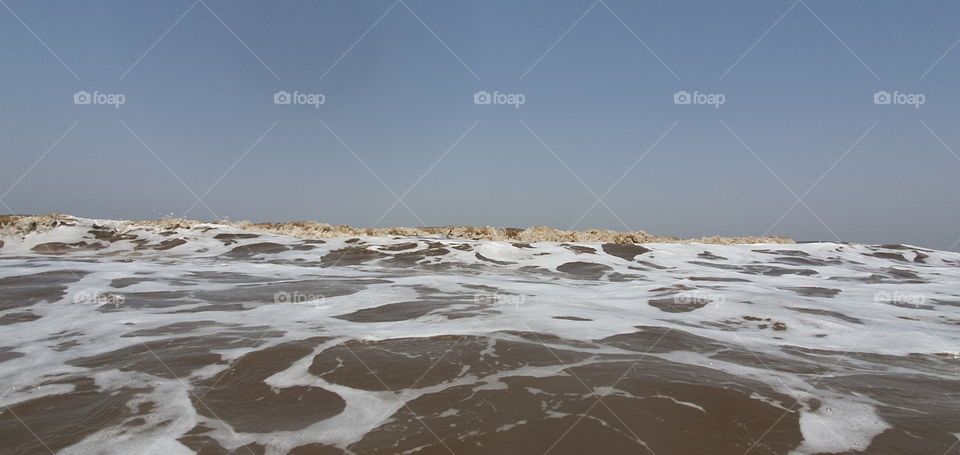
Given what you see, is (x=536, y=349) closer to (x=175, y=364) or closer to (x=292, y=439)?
(x=292, y=439)

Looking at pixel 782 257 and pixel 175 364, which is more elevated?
pixel 175 364

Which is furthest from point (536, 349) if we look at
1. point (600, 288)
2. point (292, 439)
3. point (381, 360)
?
point (600, 288)

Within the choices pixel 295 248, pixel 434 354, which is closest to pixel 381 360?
pixel 434 354

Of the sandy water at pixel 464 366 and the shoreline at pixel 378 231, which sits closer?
the sandy water at pixel 464 366

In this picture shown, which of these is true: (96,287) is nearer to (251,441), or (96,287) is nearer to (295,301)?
(295,301)

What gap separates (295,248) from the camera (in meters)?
12.4

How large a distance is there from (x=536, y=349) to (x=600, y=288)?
4.30 meters

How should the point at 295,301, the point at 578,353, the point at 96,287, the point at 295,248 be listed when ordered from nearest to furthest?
the point at 578,353
the point at 295,301
the point at 96,287
the point at 295,248

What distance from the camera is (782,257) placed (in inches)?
516

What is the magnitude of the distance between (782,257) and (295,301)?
12.3 m

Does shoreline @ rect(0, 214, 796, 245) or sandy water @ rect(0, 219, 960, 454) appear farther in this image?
shoreline @ rect(0, 214, 796, 245)

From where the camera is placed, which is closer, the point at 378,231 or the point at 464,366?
the point at 464,366

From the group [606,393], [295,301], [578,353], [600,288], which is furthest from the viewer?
[600,288]

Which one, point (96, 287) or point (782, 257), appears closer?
point (96, 287)
